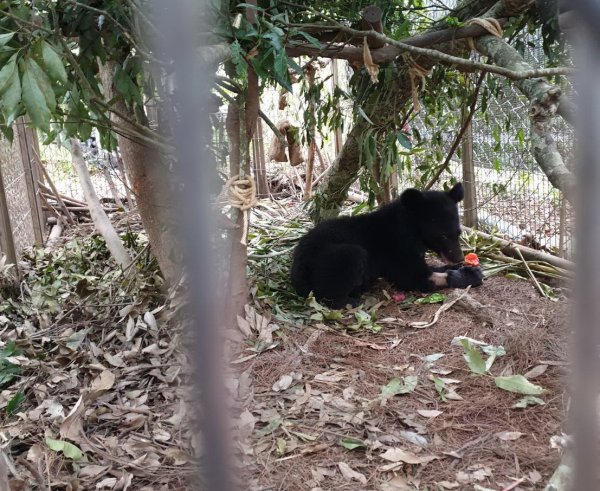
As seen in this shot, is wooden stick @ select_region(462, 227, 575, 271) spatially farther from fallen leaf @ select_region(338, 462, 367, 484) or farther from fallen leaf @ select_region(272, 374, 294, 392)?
fallen leaf @ select_region(338, 462, 367, 484)

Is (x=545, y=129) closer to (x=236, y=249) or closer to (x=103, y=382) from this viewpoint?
(x=236, y=249)

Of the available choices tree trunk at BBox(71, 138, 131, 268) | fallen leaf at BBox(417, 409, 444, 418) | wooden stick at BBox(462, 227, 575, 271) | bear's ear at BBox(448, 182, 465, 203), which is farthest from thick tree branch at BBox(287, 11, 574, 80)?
tree trunk at BBox(71, 138, 131, 268)

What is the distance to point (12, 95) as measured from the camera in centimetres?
208

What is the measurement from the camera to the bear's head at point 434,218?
16.4ft

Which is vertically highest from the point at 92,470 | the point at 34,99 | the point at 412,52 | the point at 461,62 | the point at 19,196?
the point at 412,52

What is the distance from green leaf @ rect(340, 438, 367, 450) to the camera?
2754 millimetres

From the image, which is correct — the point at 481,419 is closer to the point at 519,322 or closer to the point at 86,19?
the point at 519,322

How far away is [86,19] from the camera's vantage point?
3.29 meters

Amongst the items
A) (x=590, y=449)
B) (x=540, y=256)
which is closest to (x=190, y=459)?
(x=590, y=449)

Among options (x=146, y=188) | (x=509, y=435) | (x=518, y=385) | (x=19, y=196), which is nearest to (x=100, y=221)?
(x=146, y=188)

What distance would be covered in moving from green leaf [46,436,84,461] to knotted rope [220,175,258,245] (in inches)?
58.4

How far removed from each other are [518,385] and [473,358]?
350 millimetres

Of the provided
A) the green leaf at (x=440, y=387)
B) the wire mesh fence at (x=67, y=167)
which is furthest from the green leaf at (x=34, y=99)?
the wire mesh fence at (x=67, y=167)

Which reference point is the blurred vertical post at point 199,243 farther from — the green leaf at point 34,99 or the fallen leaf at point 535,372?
the fallen leaf at point 535,372
